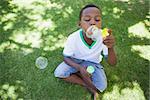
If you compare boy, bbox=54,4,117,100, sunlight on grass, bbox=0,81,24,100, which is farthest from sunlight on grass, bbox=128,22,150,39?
sunlight on grass, bbox=0,81,24,100

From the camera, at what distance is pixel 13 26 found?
15.8 feet

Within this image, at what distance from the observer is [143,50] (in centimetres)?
455

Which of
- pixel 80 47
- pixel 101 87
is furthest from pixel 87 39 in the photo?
pixel 101 87

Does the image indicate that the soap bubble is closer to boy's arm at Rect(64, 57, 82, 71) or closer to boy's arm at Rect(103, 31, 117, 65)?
boy's arm at Rect(64, 57, 82, 71)

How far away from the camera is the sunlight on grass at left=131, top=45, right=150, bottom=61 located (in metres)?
4.45

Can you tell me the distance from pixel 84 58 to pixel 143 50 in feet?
3.93

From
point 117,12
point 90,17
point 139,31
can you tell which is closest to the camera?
point 90,17

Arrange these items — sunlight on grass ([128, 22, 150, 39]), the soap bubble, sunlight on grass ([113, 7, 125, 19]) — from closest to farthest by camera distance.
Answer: the soap bubble, sunlight on grass ([128, 22, 150, 39]), sunlight on grass ([113, 7, 125, 19])

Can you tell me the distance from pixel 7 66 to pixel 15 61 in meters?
0.14

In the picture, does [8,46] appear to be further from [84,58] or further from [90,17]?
[90,17]

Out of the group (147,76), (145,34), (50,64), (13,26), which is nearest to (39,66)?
(50,64)

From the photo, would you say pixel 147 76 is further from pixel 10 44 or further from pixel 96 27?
pixel 10 44

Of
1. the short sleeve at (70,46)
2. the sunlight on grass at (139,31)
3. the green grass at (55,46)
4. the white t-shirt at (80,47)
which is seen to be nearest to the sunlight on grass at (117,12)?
the green grass at (55,46)

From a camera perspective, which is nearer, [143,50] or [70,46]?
[70,46]
